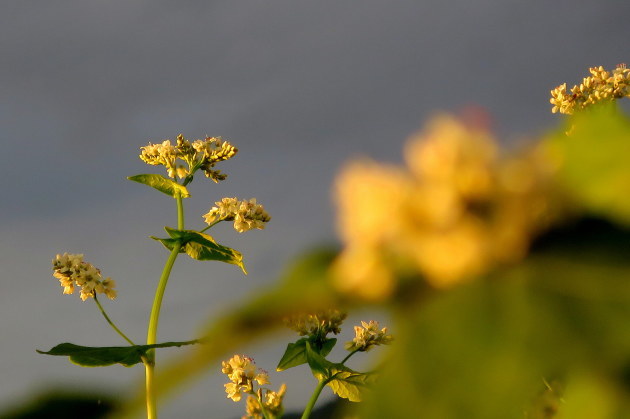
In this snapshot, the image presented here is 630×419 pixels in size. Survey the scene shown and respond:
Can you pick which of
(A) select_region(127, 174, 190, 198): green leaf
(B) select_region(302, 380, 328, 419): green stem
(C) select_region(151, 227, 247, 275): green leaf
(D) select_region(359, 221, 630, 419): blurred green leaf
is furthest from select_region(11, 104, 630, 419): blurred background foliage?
(A) select_region(127, 174, 190, 198): green leaf

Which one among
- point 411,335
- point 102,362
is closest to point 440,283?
point 411,335

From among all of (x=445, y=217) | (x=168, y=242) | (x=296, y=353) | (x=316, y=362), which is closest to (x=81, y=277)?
(x=168, y=242)

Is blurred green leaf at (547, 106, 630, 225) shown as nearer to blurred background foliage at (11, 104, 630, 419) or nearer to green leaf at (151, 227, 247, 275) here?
blurred background foliage at (11, 104, 630, 419)

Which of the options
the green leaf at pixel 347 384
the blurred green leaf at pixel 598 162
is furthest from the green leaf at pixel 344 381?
the blurred green leaf at pixel 598 162

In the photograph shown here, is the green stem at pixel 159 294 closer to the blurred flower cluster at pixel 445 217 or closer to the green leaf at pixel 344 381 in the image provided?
A: the green leaf at pixel 344 381

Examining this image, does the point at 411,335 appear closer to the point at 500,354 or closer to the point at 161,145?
the point at 500,354

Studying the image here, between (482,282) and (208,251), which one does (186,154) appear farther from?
(482,282)
